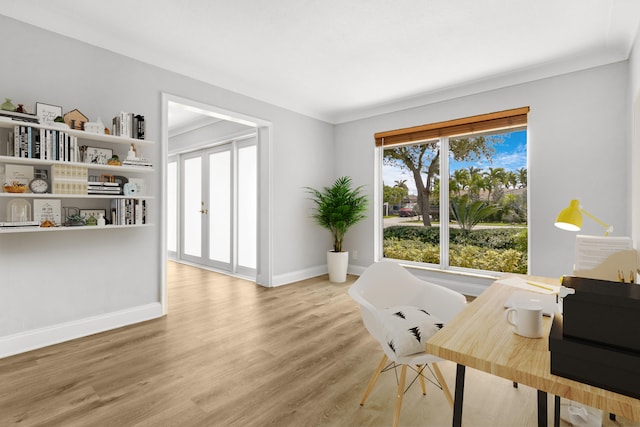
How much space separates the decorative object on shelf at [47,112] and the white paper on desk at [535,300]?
11.1 feet

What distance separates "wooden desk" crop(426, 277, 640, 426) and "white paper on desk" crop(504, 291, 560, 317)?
0.07 m

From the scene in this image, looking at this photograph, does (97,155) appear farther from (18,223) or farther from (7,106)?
(18,223)

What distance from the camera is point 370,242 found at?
4914 millimetres

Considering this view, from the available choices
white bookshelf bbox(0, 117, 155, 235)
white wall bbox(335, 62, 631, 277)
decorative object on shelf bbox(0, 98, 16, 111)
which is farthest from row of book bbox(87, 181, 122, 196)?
white wall bbox(335, 62, 631, 277)

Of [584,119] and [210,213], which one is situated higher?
[584,119]

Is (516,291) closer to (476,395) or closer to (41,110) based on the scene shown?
(476,395)

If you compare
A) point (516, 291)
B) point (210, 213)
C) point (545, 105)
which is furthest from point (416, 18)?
point (210, 213)

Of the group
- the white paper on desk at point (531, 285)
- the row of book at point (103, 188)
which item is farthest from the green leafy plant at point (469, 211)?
the row of book at point (103, 188)

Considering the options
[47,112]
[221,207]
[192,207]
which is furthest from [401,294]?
[192,207]

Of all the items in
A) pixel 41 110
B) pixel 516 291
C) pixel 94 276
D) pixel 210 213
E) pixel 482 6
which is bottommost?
pixel 94 276

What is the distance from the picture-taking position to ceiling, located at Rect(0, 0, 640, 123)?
240 centimetres

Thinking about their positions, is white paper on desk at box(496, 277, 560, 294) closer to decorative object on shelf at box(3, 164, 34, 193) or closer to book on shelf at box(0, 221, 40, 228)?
book on shelf at box(0, 221, 40, 228)

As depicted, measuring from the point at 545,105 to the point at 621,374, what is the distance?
349 cm

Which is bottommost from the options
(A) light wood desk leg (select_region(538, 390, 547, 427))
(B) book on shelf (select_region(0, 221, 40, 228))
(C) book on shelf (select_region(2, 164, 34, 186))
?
(A) light wood desk leg (select_region(538, 390, 547, 427))
